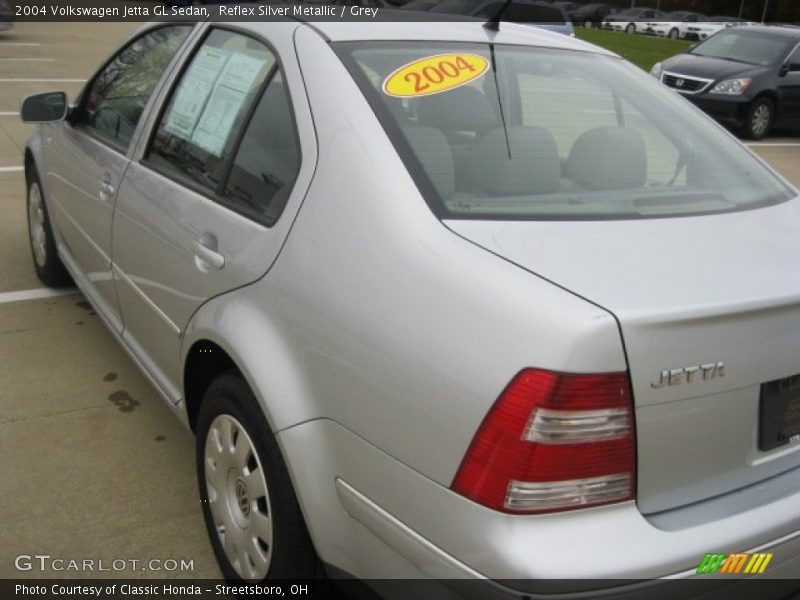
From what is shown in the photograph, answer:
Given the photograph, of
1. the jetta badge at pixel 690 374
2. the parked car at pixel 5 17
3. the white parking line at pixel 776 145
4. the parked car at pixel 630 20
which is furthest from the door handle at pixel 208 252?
the parked car at pixel 630 20

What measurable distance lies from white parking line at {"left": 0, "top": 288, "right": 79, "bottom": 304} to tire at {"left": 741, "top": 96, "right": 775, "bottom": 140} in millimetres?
10425

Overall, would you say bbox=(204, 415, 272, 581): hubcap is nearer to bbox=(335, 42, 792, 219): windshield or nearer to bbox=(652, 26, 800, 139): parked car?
bbox=(335, 42, 792, 219): windshield

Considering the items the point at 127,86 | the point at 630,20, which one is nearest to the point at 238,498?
the point at 127,86

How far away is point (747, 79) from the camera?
465 inches

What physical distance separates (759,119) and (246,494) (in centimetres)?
1198

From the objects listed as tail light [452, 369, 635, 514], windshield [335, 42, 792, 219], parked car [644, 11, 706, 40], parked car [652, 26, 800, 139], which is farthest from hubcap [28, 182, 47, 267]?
parked car [644, 11, 706, 40]

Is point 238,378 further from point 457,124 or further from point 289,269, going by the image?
point 457,124

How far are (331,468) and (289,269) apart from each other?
0.49m

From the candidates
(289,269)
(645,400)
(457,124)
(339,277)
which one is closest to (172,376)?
(289,269)

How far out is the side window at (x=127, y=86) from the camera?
3.11 meters

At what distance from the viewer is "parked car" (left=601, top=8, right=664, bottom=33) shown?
42.3m

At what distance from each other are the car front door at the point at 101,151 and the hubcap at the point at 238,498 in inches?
44.8

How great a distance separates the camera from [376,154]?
196 centimetres

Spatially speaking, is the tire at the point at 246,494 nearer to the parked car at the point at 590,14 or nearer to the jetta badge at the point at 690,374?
the jetta badge at the point at 690,374
